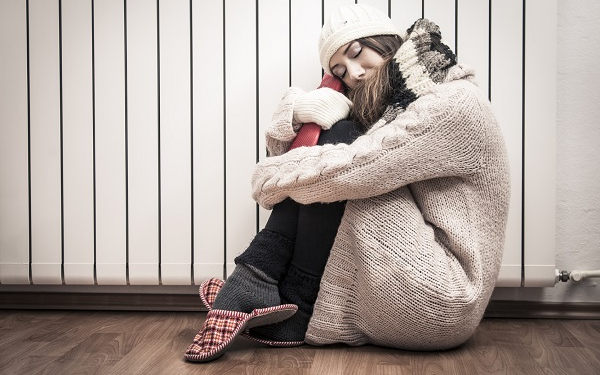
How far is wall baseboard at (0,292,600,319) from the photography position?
1602 millimetres

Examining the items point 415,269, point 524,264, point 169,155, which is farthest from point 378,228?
point 169,155

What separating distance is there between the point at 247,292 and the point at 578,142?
914 millimetres

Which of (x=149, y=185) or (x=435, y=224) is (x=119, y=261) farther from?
(x=435, y=224)

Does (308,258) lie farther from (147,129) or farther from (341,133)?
(147,129)

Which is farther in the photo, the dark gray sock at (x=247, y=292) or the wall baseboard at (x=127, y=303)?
the wall baseboard at (x=127, y=303)

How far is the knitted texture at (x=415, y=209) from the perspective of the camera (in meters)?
1.15

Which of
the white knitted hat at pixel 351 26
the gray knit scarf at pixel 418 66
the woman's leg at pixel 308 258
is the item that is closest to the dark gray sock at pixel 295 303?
the woman's leg at pixel 308 258

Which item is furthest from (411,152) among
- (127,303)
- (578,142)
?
(127,303)

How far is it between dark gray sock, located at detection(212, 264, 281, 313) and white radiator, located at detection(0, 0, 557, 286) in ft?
1.13

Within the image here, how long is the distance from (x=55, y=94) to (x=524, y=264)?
1.25 metres

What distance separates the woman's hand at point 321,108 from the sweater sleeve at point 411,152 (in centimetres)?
12

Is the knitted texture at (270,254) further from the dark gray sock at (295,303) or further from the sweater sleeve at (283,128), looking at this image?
the sweater sleeve at (283,128)

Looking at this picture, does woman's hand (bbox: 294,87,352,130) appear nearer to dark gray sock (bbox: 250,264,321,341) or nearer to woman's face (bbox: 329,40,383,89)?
woman's face (bbox: 329,40,383,89)

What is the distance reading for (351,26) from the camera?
138cm
